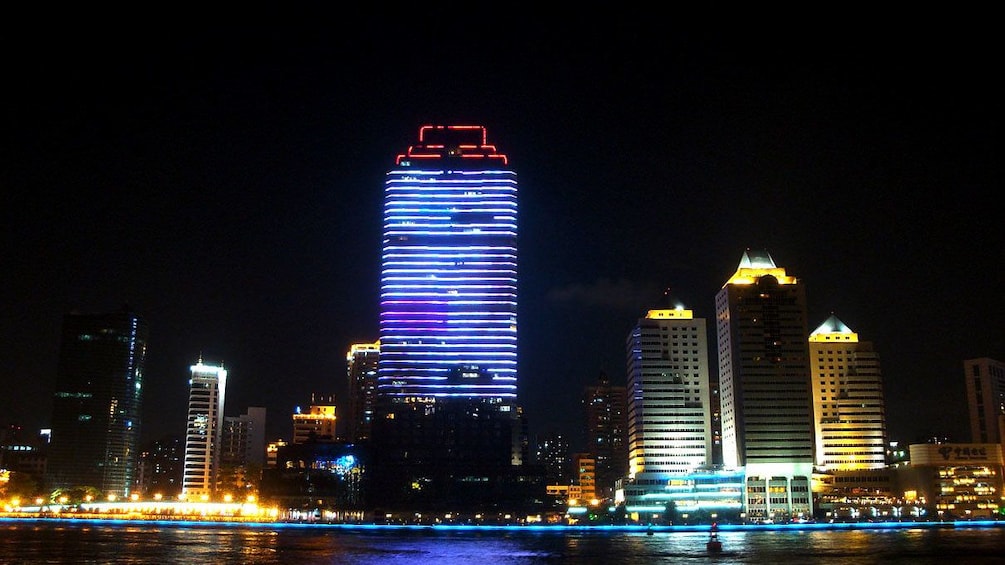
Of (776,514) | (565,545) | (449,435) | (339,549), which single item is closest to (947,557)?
(565,545)

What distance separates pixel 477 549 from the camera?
110750 mm

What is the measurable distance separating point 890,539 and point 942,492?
72.7m

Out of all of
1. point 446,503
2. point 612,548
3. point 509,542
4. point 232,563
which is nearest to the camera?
point 232,563

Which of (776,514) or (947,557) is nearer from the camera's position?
(947,557)

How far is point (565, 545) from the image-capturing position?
413 feet

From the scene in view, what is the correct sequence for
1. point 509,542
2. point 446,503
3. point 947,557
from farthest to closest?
point 446,503 < point 509,542 < point 947,557

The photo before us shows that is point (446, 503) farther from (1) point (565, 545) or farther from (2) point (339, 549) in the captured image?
(2) point (339, 549)

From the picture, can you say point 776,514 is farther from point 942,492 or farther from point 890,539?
point 890,539

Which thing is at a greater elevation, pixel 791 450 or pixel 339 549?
pixel 791 450

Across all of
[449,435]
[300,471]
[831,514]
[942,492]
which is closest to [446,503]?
[449,435]

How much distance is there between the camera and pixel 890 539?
13525 cm

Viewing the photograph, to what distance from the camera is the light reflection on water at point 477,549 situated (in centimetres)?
9400

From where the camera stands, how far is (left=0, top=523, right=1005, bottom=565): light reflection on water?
94.0 m

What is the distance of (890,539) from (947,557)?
38.4 meters
